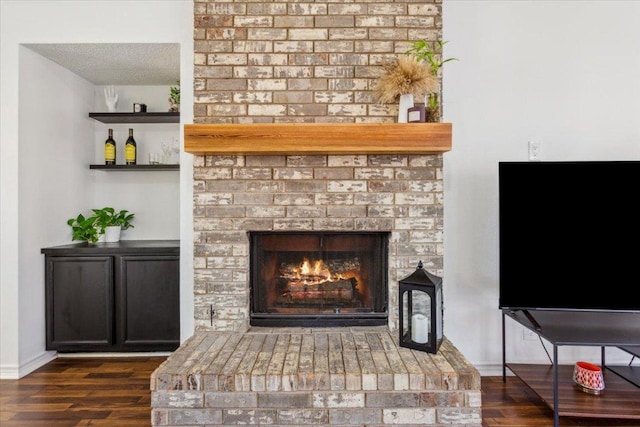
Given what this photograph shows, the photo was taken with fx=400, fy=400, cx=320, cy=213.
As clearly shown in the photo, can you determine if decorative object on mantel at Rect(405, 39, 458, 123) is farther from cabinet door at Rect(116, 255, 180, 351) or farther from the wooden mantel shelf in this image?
cabinet door at Rect(116, 255, 180, 351)

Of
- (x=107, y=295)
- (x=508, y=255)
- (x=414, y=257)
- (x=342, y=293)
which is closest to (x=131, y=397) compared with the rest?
(x=107, y=295)

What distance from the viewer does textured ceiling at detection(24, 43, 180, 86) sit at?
2627 mm

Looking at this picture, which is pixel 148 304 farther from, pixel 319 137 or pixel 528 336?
pixel 528 336

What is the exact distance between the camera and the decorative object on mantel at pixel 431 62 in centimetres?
223

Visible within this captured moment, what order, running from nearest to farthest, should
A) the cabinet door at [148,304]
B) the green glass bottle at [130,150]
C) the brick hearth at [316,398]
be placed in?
the brick hearth at [316,398], the cabinet door at [148,304], the green glass bottle at [130,150]

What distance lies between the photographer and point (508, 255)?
7.16 ft

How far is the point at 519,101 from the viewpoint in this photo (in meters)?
2.55

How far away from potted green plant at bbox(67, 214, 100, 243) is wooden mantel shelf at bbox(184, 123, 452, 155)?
140 cm

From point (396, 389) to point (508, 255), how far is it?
38.2 inches

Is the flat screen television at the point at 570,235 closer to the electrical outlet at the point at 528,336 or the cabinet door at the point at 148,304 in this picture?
the electrical outlet at the point at 528,336

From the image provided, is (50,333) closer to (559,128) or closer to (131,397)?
(131,397)

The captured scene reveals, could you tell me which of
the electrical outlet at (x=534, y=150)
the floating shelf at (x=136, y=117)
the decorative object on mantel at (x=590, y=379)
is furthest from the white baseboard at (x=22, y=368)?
the electrical outlet at (x=534, y=150)

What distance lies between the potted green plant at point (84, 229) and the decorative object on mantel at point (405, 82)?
234 cm

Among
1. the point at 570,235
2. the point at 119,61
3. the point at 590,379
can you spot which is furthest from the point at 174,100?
the point at 590,379
